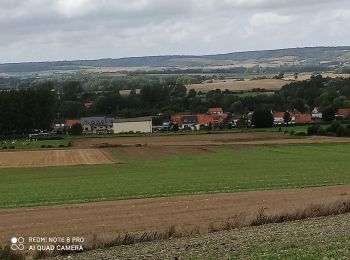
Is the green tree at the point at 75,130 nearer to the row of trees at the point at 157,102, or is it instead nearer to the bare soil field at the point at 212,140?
the row of trees at the point at 157,102

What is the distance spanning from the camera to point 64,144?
3396 inches

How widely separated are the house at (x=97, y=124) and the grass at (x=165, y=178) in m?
64.0

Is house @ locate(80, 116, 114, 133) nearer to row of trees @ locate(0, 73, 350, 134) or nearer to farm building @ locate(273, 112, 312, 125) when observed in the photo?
row of trees @ locate(0, 73, 350, 134)

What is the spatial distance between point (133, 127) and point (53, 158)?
164 feet

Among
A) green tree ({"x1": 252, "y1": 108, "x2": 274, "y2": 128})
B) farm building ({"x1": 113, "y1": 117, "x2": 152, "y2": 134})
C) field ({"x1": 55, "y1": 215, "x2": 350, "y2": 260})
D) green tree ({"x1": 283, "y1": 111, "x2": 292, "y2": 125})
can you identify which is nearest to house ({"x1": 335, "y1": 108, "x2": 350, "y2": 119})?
green tree ({"x1": 283, "y1": 111, "x2": 292, "y2": 125})

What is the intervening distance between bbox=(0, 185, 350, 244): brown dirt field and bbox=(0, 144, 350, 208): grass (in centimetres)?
270

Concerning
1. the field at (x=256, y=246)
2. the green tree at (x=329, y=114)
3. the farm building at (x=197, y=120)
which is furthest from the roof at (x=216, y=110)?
the field at (x=256, y=246)

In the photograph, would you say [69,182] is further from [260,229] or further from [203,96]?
[203,96]

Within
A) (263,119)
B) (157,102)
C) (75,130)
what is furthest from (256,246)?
(157,102)

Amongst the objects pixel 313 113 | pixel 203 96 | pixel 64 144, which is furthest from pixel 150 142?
pixel 203 96

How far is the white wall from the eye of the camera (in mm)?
113375

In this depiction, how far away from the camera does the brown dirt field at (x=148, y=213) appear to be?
1845 centimetres

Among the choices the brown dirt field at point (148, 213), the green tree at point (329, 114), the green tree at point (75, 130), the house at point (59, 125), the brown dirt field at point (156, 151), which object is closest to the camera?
the brown dirt field at point (148, 213)

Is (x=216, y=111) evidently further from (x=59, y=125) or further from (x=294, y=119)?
(x=59, y=125)
